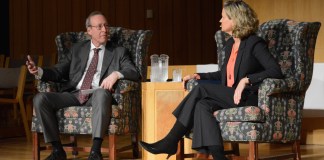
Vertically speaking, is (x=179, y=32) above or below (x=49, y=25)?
below

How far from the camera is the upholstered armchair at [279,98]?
3.73 meters

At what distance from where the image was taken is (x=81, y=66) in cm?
481

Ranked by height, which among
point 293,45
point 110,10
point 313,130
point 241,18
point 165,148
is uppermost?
point 110,10

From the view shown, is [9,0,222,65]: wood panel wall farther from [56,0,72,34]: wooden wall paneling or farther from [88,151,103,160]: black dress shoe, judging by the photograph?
[88,151,103,160]: black dress shoe

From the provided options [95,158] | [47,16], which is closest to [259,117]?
[95,158]

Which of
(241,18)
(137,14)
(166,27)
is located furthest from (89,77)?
(166,27)

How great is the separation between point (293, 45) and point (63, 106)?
64.4 inches

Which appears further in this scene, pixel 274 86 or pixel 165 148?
pixel 165 148

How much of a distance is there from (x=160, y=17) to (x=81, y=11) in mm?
1424

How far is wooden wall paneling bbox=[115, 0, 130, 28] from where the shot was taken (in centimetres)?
1066

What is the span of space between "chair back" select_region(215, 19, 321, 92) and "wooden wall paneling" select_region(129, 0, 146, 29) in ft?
20.6

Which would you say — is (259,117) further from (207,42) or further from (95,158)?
(207,42)

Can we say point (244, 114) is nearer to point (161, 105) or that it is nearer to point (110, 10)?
point (161, 105)

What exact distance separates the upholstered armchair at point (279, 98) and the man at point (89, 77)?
0.60m
